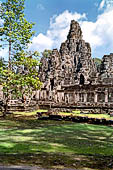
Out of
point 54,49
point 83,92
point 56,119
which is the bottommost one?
point 56,119

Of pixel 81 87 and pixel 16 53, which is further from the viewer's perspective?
pixel 81 87

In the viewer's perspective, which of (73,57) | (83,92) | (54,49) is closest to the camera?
(83,92)

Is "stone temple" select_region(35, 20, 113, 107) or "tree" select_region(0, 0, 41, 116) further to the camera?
"stone temple" select_region(35, 20, 113, 107)

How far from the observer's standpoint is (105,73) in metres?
39.3

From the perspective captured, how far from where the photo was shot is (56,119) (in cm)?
1634

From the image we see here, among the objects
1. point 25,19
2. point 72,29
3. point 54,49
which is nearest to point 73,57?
point 72,29

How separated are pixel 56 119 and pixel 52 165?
12224mm

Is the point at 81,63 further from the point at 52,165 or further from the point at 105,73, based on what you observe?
the point at 52,165

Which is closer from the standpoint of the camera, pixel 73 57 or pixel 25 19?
pixel 25 19

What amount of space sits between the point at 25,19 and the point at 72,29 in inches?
2100

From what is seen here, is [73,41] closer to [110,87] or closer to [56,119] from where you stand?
[110,87]

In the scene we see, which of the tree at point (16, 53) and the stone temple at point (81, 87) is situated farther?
the stone temple at point (81, 87)

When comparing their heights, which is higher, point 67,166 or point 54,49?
point 54,49

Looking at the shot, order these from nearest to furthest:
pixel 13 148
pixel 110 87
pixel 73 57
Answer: pixel 13 148 < pixel 110 87 < pixel 73 57
